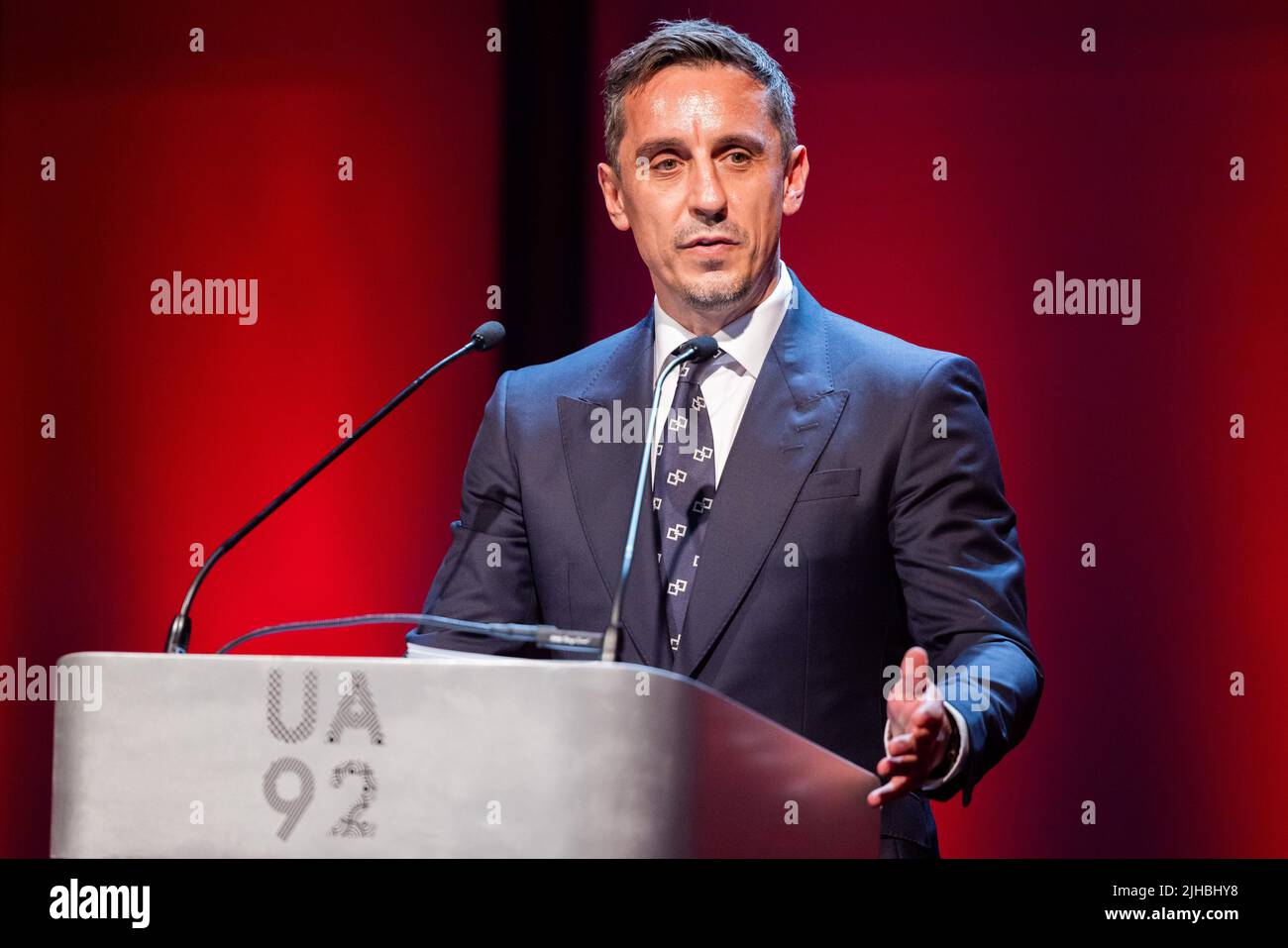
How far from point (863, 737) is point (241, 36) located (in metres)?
1.99

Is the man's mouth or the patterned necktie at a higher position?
the man's mouth

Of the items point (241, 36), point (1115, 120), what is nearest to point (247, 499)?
point (241, 36)

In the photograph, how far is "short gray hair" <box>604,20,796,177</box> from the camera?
6.16 feet

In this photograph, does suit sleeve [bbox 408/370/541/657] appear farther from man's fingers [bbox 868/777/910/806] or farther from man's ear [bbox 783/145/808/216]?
man's fingers [bbox 868/777/910/806]

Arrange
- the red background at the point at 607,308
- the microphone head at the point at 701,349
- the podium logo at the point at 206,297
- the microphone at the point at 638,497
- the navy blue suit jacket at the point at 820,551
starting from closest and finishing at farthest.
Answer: the microphone at the point at 638,497
the microphone head at the point at 701,349
the navy blue suit jacket at the point at 820,551
the red background at the point at 607,308
the podium logo at the point at 206,297

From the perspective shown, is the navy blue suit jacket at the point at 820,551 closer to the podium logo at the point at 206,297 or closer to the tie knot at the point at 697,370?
the tie knot at the point at 697,370

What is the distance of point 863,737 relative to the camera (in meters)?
1.68

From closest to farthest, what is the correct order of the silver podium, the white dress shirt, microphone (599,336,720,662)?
the silver podium
microphone (599,336,720,662)
the white dress shirt

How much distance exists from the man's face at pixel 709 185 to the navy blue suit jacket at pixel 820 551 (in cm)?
12

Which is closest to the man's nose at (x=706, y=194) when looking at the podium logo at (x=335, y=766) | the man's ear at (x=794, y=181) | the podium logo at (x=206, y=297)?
the man's ear at (x=794, y=181)

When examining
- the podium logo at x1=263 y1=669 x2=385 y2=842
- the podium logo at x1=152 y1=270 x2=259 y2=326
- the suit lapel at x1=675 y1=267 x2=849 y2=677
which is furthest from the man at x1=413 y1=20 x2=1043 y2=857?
the podium logo at x1=152 y1=270 x2=259 y2=326

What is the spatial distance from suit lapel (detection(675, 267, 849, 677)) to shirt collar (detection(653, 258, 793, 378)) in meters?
0.04
